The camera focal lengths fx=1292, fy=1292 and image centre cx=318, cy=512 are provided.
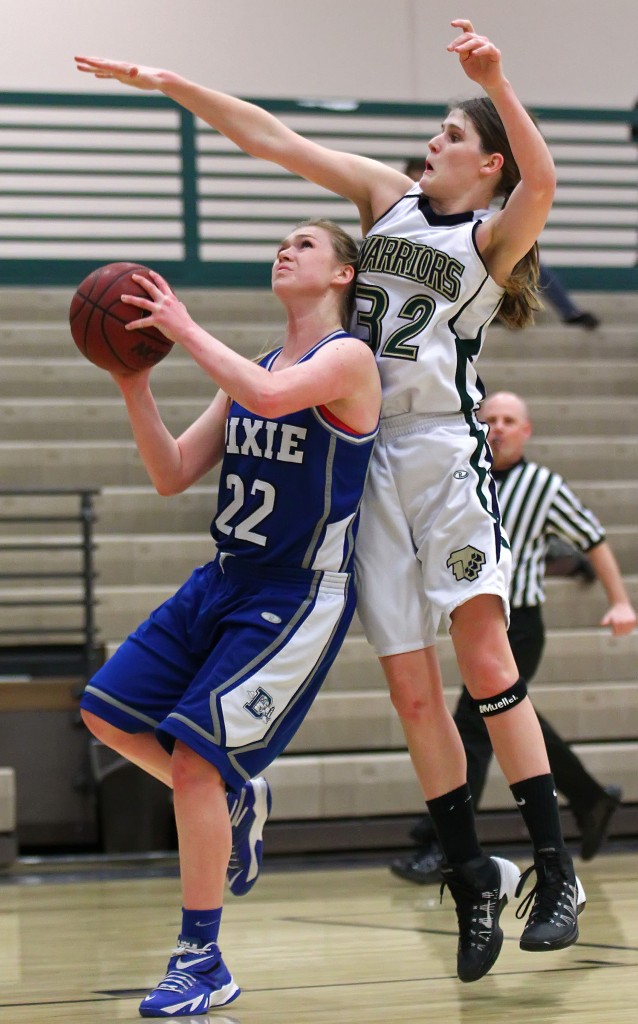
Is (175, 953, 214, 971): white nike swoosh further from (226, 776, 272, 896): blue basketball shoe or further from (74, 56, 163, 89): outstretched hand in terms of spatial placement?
(74, 56, 163, 89): outstretched hand

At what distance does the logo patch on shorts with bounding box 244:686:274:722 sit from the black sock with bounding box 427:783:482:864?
0.48 m

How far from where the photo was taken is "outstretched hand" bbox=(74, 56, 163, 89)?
268cm

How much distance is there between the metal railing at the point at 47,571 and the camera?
534 cm

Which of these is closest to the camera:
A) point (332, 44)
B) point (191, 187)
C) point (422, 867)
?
point (422, 867)

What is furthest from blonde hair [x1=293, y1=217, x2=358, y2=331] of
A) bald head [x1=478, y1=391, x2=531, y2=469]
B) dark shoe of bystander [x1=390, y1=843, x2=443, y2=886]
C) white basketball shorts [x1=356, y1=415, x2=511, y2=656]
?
dark shoe of bystander [x1=390, y1=843, x2=443, y2=886]

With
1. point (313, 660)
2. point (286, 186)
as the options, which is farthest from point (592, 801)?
point (286, 186)

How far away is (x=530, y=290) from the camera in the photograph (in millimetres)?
2854

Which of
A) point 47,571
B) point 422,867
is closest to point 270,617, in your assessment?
point 422,867

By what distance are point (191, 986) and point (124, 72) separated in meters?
1.84

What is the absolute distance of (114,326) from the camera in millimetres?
2576

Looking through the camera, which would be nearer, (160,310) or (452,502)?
(160,310)

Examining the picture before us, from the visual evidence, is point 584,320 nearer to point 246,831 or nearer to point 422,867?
point 422,867

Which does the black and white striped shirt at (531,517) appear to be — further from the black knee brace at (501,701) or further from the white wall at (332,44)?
the white wall at (332,44)

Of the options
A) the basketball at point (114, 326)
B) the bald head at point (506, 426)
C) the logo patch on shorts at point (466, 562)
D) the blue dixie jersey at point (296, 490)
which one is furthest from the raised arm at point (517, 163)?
the bald head at point (506, 426)
